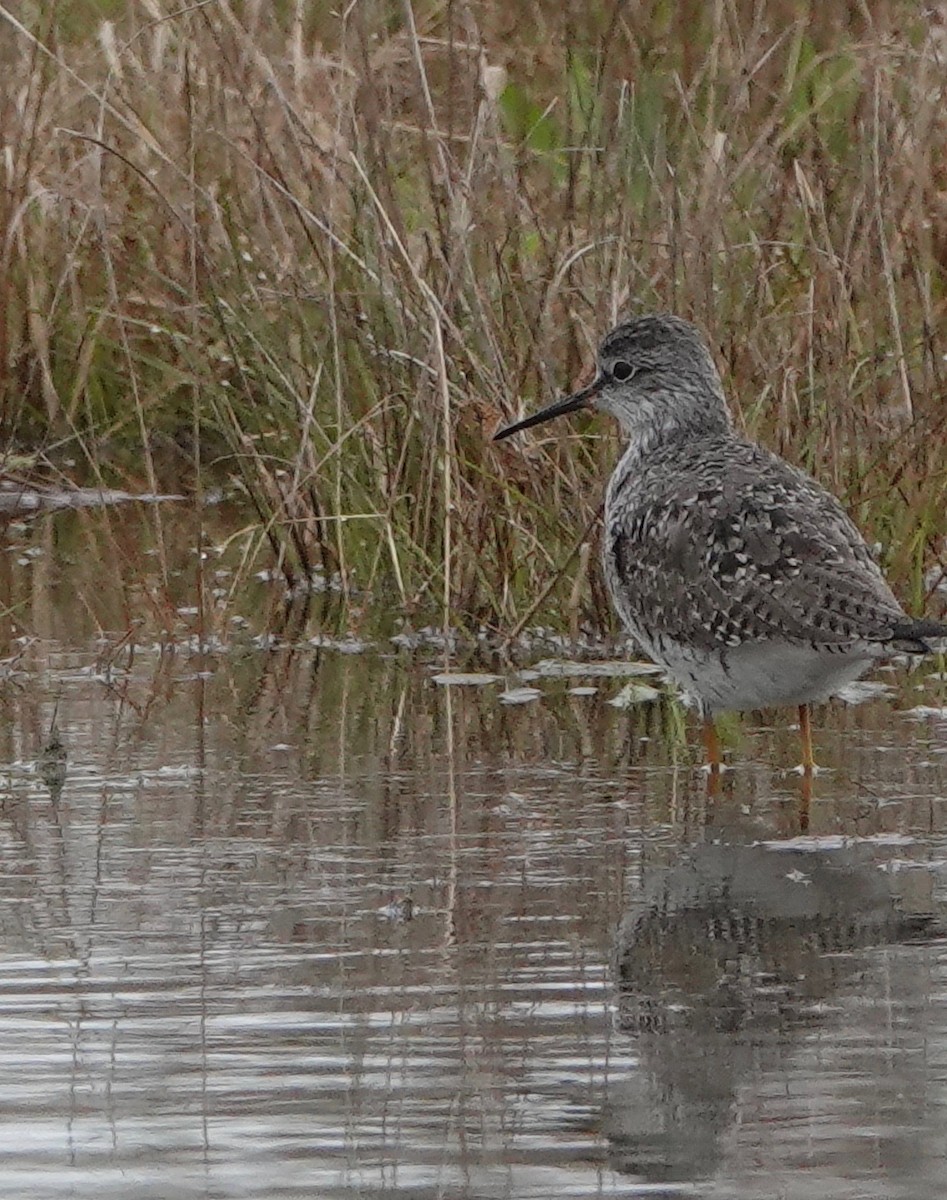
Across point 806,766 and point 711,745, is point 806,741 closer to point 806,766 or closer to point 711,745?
point 806,766

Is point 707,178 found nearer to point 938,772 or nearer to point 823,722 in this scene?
point 823,722

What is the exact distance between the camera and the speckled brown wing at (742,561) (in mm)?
5676

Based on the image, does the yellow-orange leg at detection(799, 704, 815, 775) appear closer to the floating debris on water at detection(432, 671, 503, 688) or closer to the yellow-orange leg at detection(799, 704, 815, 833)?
the yellow-orange leg at detection(799, 704, 815, 833)

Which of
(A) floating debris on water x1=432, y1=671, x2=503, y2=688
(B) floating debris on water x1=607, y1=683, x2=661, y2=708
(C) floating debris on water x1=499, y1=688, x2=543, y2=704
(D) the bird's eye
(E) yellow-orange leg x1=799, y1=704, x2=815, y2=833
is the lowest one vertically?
(B) floating debris on water x1=607, y1=683, x2=661, y2=708

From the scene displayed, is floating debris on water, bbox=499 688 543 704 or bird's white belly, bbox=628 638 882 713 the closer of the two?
bird's white belly, bbox=628 638 882 713

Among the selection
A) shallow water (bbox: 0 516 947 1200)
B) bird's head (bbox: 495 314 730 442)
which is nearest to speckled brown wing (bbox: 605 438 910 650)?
shallow water (bbox: 0 516 947 1200)

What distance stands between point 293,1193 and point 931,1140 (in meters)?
0.82

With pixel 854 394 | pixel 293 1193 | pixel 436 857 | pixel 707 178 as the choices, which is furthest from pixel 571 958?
pixel 707 178

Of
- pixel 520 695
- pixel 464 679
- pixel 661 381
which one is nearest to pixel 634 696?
pixel 520 695

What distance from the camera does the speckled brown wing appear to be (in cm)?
568

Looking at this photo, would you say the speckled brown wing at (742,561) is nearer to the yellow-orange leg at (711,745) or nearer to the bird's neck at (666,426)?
the yellow-orange leg at (711,745)

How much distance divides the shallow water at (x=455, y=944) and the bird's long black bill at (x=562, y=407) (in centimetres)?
68

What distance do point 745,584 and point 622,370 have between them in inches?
53.4

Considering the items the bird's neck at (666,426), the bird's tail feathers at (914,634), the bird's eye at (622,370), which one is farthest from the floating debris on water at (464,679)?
the bird's tail feathers at (914,634)
